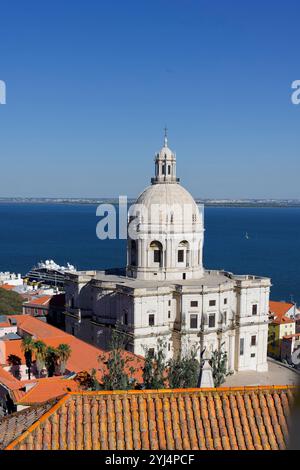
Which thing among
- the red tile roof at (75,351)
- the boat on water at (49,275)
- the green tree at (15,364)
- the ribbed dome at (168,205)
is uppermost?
the ribbed dome at (168,205)

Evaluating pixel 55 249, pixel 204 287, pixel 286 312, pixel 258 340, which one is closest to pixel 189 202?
pixel 204 287

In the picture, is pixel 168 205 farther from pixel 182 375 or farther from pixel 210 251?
pixel 210 251

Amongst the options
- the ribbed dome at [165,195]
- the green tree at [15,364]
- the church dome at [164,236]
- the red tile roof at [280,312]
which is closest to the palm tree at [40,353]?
the green tree at [15,364]

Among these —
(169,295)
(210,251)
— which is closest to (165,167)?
(169,295)

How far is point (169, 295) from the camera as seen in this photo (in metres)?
34.7

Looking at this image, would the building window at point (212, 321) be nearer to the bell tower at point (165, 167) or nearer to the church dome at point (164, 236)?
the church dome at point (164, 236)

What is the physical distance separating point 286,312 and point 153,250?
17424 millimetres

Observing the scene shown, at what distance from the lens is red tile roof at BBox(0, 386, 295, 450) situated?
381 inches

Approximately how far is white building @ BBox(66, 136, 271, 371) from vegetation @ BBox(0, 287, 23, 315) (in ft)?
44.1

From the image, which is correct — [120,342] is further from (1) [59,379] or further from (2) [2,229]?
(2) [2,229]

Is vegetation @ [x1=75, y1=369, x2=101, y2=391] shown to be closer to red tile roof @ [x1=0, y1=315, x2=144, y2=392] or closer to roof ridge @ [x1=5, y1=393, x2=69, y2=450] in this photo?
red tile roof @ [x1=0, y1=315, x2=144, y2=392]

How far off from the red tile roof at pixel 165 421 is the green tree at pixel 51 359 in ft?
59.1

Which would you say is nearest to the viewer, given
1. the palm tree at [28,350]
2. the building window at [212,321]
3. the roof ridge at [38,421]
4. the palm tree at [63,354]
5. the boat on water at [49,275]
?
the roof ridge at [38,421]

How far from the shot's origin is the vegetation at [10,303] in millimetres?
51688
